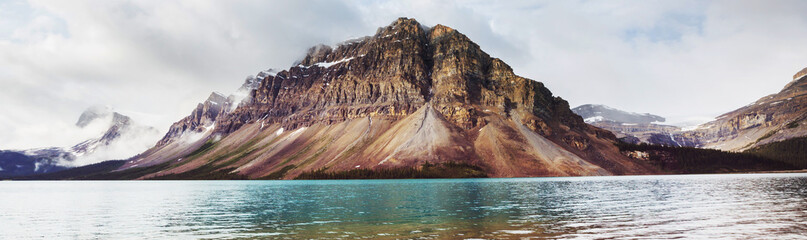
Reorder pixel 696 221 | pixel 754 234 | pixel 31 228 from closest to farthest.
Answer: pixel 754 234 < pixel 696 221 < pixel 31 228

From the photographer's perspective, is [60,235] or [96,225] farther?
[96,225]

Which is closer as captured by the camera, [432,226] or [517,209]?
[432,226]

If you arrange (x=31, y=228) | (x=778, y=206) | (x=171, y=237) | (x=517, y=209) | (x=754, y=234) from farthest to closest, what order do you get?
(x=517, y=209) → (x=778, y=206) → (x=31, y=228) → (x=171, y=237) → (x=754, y=234)

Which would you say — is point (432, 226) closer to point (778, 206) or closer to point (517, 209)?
point (517, 209)

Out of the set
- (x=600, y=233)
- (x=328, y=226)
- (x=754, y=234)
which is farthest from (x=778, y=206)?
(x=328, y=226)

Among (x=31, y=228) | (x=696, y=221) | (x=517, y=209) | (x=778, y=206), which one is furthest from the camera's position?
(x=517, y=209)

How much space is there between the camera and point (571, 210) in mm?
Answer: 59094

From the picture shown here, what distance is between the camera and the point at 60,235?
152 feet

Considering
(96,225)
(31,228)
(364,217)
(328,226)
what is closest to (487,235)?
(328,226)

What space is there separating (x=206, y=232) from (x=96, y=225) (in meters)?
18.0

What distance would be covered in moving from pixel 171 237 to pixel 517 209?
39.4 metres

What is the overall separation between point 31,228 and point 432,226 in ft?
143

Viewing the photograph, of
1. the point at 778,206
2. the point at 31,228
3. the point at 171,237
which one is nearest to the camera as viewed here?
the point at 171,237

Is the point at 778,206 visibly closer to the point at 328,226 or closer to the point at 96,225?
the point at 328,226
